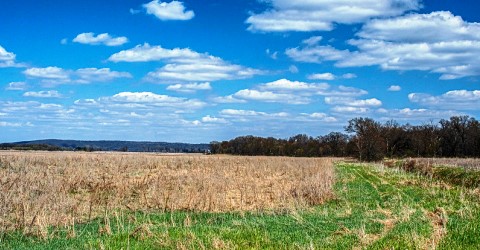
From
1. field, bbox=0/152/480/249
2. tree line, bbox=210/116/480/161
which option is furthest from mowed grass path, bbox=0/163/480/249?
tree line, bbox=210/116/480/161

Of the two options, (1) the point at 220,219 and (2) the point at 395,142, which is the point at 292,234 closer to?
(1) the point at 220,219

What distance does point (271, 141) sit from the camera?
15200cm

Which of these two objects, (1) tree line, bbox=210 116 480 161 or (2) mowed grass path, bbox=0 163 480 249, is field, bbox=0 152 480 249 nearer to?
(2) mowed grass path, bbox=0 163 480 249

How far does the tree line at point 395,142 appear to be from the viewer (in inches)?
3378

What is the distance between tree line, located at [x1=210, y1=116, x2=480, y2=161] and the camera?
8581cm

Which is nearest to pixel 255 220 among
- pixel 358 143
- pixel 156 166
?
pixel 156 166

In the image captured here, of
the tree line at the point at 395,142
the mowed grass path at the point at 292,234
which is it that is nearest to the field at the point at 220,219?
the mowed grass path at the point at 292,234

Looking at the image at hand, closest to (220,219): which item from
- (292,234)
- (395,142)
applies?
(292,234)

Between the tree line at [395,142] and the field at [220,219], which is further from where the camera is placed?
the tree line at [395,142]

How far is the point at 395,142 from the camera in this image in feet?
345

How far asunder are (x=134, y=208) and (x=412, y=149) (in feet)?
303

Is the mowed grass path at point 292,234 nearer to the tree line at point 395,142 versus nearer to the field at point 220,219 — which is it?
the field at point 220,219

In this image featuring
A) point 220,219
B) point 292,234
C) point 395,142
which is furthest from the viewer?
point 395,142

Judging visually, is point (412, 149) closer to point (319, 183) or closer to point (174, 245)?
point (319, 183)
